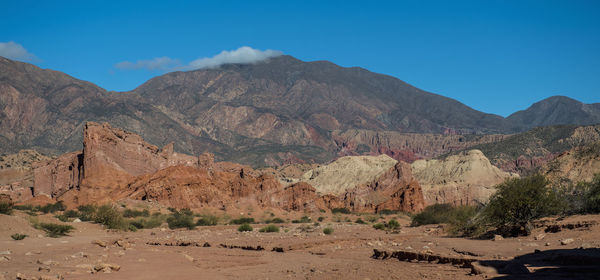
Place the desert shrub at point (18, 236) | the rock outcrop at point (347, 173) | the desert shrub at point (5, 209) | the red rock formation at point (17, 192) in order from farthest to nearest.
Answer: the rock outcrop at point (347, 173), the red rock formation at point (17, 192), the desert shrub at point (5, 209), the desert shrub at point (18, 236)

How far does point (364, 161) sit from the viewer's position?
323ft

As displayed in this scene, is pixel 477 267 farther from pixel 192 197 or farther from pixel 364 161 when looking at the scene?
pixel 364 161

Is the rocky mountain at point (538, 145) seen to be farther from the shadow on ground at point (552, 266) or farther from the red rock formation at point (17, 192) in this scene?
the shadow on ground at point (552, 266)

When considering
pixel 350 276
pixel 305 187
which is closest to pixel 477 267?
pixel 350 276

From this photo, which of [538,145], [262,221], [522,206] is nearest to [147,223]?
[262,221]

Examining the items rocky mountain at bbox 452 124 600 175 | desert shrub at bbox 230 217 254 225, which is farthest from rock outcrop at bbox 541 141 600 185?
rocky mountain at bbox 452 124 600 175

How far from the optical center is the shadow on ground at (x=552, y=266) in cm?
963

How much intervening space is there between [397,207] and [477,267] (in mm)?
53864

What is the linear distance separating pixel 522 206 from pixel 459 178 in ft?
213

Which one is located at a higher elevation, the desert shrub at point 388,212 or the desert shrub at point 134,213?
the desert shrub at point 134,213

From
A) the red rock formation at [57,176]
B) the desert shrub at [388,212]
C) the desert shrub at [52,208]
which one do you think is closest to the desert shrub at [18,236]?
the desert shrub at [52,208]

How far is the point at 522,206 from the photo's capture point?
21.2m

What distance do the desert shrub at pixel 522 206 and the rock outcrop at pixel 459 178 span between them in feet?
143

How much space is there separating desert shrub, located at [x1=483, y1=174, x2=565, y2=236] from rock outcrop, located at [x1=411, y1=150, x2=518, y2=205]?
4362cm
